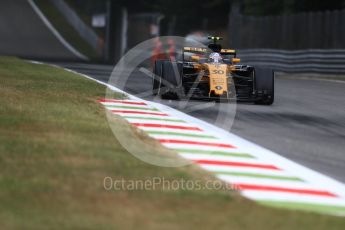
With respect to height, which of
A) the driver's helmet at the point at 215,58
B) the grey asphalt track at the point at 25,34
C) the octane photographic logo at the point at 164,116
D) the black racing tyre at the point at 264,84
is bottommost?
the octane photographic logo at the point at 164,116

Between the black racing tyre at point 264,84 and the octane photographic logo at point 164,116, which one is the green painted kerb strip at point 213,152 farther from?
the black racing tyre at point 264,84

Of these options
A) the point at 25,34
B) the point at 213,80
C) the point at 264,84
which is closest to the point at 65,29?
the point at 25,34

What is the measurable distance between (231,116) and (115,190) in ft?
22.1

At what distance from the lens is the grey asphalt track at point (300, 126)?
945cm

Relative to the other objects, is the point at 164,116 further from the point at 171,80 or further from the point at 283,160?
the point at 283,160

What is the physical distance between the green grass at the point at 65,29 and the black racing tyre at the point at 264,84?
112 ft

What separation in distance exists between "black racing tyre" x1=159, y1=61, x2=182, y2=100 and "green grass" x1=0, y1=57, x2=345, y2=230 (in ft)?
14.3

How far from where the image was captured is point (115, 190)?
21.5 ft

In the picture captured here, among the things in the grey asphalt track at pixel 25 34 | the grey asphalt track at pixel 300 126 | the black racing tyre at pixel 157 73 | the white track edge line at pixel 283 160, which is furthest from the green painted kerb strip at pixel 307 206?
the grey asphalt track at pixel 25 34

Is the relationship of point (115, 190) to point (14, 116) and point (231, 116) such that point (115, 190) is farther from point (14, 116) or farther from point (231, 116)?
point (231, 116)

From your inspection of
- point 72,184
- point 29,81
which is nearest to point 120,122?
point 72,184

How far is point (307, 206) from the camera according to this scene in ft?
21.9

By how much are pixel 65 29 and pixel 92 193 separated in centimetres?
5528

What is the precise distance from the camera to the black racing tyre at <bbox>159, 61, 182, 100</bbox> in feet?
48.0
